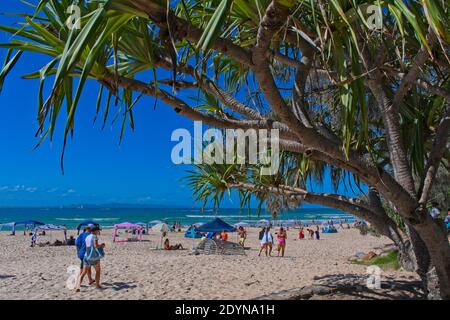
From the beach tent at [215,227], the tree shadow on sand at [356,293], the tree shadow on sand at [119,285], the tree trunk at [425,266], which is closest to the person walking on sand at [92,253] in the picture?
the tree shadow on sand at [119,285]

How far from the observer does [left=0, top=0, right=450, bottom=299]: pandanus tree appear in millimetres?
2203

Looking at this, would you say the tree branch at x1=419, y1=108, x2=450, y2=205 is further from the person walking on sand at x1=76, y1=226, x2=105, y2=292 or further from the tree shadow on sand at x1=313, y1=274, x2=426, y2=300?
the person walking on sand at x1=76, y1=226, x2=105, y2=292

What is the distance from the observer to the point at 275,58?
3.46 m

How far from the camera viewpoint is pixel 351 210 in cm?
447

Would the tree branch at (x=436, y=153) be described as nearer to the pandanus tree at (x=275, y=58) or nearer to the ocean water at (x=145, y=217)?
the pandanus tree at (x=275, y=58)

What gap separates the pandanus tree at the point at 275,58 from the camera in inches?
86.7

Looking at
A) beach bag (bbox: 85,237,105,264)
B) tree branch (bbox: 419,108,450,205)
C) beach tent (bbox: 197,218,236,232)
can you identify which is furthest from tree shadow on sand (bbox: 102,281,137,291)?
beach tent (bbox: 197,218,236,232)

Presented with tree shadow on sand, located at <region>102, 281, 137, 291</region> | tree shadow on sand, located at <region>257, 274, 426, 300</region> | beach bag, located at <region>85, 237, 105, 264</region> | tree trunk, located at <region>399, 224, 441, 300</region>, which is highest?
tree trunk, located at <region>399, 224, 441, 300</region>

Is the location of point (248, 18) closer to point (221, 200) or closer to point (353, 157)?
point (353, 157)

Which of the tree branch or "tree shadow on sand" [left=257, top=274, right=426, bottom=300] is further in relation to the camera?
"tree shadow on sand" [left=257, top=274, right=426, bottom=300]

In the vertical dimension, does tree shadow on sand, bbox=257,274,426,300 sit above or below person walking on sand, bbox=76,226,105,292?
below

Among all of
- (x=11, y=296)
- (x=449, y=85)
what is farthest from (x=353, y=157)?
(x=11, y=296)

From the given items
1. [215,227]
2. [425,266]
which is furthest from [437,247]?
[215,227]

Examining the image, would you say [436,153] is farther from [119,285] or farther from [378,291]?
[119,285]
